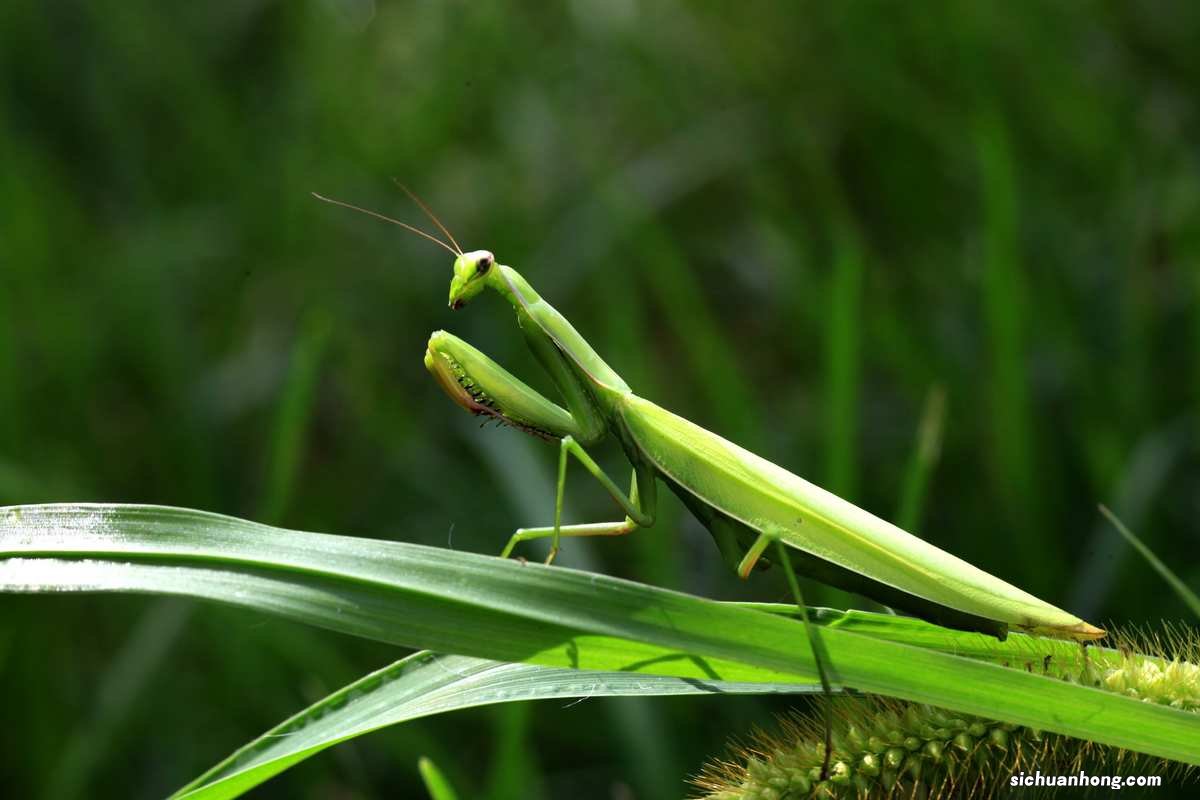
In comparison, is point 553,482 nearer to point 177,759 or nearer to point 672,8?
point 177,759

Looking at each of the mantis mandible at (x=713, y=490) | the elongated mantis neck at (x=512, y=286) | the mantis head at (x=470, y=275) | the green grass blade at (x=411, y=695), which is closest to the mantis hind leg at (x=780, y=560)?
the mantis mandible at (x=713, y=490)

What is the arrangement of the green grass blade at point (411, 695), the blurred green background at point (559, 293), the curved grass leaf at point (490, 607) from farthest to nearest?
the blurred green background at point (559, 293) → the green grass blade at point (411, 695) → the curved grass leaf at point (490, 607)

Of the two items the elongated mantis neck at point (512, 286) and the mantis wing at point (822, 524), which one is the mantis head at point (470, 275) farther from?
the mantis wing at point (822, 524)

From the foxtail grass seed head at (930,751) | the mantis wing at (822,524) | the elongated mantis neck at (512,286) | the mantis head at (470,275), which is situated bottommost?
the foxtail grass seed head at (930,751)

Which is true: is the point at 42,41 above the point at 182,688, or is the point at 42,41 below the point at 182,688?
above

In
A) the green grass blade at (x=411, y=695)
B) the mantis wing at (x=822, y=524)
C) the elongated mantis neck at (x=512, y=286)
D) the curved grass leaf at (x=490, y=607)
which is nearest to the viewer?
the curved grass leaf at (x=490, y=607)

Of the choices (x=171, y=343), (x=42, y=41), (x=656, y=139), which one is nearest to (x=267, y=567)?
(x=171, y=343)

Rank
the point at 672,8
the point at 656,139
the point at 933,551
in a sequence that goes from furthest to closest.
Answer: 1. the point at 672,8
2. the point at 656,139
3. the point at 933,551

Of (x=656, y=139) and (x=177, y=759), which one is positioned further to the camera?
(x=656, y=139)
